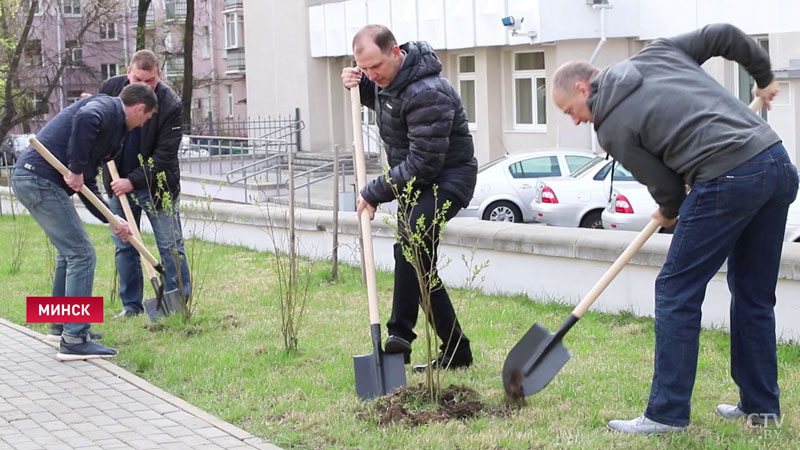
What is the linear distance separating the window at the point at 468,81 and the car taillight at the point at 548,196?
1483cm

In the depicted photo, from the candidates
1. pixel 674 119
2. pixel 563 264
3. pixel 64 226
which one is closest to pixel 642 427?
pixel 674 119

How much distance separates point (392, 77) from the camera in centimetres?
576

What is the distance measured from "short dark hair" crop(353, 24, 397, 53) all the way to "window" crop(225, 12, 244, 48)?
50436 mm

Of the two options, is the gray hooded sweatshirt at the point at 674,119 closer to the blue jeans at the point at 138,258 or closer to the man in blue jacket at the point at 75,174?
the man in blue jacket at the point at 75,174

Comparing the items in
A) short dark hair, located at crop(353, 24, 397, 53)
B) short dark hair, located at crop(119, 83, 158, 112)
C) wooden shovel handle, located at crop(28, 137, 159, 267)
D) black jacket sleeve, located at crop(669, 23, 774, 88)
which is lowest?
wooden shovel handle, located at crop(28, 137, 159, 267)

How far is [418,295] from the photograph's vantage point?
19.8 feet

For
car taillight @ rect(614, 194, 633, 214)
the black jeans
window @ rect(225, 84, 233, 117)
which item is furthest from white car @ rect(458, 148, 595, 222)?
window @ rect(225, 84, 233, 117)

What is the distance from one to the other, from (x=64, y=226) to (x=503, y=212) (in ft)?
38.8

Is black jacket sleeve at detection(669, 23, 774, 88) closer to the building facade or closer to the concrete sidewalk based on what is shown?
the concrete sidewalk

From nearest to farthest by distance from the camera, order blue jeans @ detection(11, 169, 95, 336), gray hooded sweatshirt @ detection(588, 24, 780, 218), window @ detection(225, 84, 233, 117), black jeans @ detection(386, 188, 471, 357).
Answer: gray hooded sweatshirt @ detection(588, 24, 780, 218) < black jeans @ detection(386, 188, 471, 357) < blue jeans @ detection(11, 169, 95, 336) < window @ detection(225, 84, 233, 117)

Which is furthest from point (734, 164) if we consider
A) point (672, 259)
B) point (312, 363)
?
point (312, 363)

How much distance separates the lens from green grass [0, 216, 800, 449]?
489cm

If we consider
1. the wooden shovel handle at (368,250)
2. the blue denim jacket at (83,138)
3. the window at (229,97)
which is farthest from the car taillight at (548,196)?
the window at (229,97)

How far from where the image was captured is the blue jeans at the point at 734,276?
15.0ft
